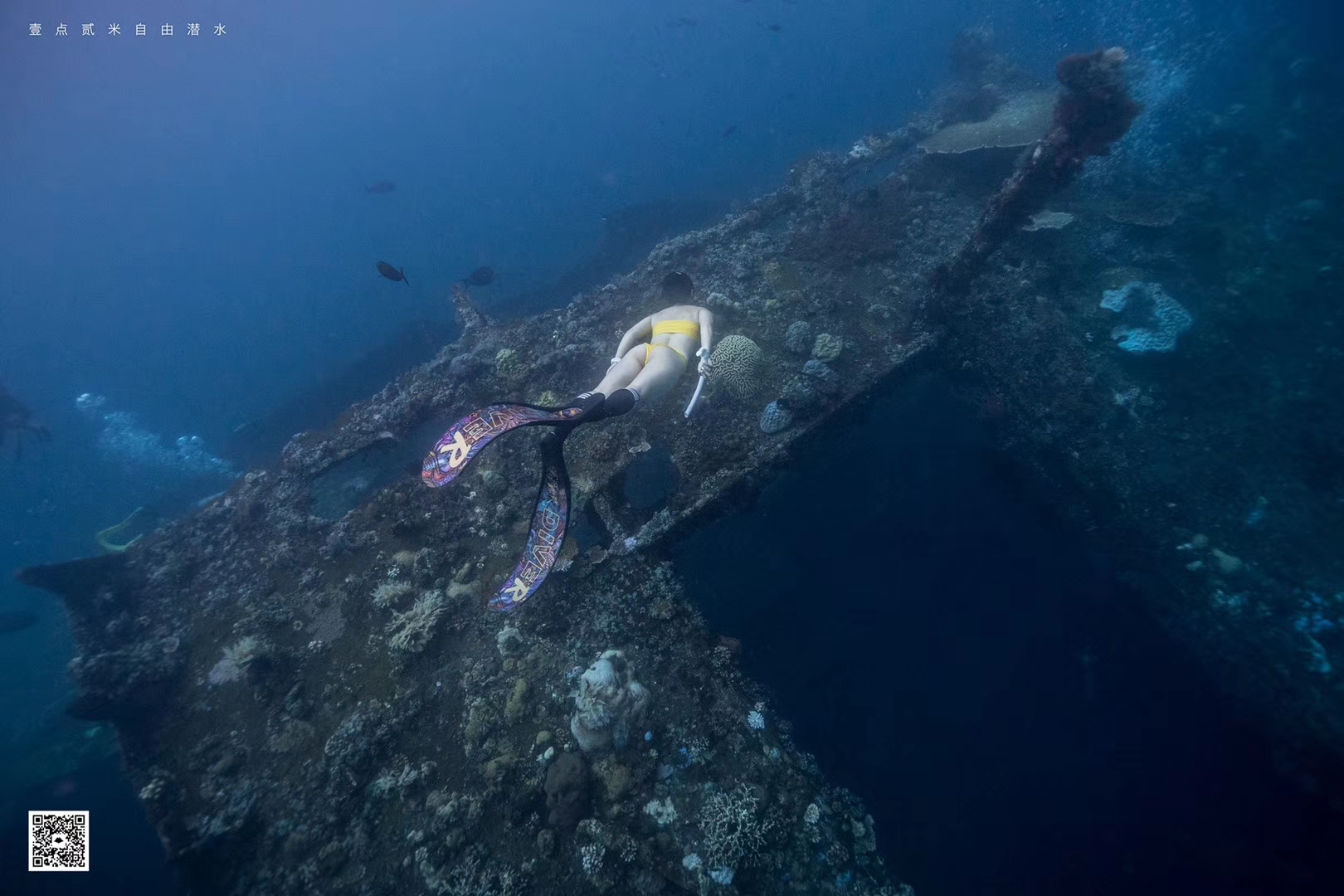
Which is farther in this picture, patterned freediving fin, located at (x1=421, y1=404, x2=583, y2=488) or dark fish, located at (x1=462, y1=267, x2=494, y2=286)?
dark fish, located at (x1=462, y1=267, x2=494, y2=286)

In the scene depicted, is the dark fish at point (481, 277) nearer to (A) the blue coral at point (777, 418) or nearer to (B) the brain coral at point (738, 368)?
(B) the brain coral at point (738, 368)

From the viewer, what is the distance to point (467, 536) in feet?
24.5

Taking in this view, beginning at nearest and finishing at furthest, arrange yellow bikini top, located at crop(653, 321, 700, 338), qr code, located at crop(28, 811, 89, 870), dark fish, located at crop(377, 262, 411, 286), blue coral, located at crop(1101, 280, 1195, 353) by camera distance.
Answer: yellow bikini top, located at crop(653, 321, 700, 338) → qr code, located at crop(28, 811, 89, 870) → blue coral, located at crop(1101, 280, 1195, 353) → dark fish, located at crop(377, 262, 411, 286)

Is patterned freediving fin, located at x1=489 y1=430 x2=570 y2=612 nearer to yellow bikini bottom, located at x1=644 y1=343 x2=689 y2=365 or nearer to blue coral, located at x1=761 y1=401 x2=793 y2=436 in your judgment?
yellow bikini bottom, located at x1=644 y1=343 x2=689 y2=365

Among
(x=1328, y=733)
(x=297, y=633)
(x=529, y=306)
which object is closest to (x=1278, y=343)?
(x=1328, y=733)

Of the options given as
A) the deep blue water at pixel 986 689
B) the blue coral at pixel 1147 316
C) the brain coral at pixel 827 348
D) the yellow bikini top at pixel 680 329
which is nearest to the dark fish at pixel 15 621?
the yellow bikini top at pixel 680 329

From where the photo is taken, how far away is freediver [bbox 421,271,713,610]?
5.54 m

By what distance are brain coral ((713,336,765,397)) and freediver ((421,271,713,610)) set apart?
57 centimetres

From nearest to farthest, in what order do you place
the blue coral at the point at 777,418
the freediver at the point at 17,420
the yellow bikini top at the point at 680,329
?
1. the blue coral at the point at 777,418
2. the yellow bikini top at the point at 680,329
3. the freediver at the point at 17,420

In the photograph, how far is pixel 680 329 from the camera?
750 cm

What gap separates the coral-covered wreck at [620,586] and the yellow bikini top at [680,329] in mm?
1047

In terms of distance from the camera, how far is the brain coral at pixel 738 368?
7.86 meters

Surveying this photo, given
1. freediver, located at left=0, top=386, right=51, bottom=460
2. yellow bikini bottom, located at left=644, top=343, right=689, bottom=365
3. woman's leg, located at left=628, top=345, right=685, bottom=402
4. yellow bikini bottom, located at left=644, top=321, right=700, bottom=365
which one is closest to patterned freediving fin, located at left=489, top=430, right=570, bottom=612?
woman's leg, located at left=628, top=345, right=685, bottom=402

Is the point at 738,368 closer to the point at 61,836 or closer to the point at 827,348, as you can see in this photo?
the point at 827,348
